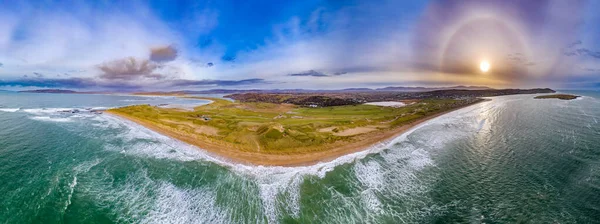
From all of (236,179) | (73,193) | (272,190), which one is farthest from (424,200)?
(73,193)

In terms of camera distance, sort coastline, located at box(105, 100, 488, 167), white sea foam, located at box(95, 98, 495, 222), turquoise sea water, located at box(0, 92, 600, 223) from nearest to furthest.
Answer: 1. turquoise sea water, located at box(0, 92, 600, 223)
2. white sea foam, located at box(95, 98, 495, 222)
3. coastline, located at box(105, 100, 488, 167)

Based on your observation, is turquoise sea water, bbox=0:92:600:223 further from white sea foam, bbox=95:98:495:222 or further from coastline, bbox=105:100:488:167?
coastline, bbox=105:100:488:167

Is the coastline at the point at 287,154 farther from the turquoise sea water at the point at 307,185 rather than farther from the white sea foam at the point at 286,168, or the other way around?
the turquoise sea water at the point at 307,185

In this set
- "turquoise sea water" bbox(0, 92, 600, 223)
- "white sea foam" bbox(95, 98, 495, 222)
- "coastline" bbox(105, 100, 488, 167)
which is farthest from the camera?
"coastline" bbox(105, 100, 488, 167)

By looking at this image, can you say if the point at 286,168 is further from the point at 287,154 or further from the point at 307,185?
the point at 307,185

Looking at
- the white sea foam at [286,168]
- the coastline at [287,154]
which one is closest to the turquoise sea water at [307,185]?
the white sea foam at [286,168]

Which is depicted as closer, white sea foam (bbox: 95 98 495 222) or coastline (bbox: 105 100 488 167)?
white sea foam (bbox: 95 98 495 222)

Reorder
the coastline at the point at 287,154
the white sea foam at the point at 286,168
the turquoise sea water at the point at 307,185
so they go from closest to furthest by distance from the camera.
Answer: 1. the turquoise sea water at the point at 307,185
2. the white sea foam at the point at 286,168
3. the coastline at the point at 287,154

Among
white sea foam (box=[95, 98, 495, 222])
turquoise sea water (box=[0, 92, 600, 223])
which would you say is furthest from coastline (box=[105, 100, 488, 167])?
turquoise sea water (box=[0, 92, 600, 223])

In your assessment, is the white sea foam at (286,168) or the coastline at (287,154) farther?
the coastline at (287,154)

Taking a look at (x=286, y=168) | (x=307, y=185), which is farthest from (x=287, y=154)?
(x=307, y=185)

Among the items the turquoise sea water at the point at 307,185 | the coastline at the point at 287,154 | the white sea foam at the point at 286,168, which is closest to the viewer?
the turquoise sea water at the point at 307,185
